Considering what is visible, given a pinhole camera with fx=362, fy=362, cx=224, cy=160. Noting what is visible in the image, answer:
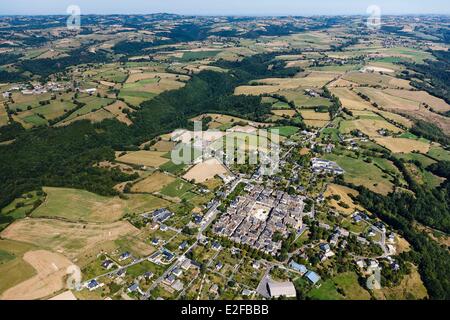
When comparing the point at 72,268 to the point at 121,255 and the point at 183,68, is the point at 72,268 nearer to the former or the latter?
the point at 121,255

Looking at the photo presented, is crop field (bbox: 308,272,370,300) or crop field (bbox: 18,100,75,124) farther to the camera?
crop field (bbox: 18,100,75,124)

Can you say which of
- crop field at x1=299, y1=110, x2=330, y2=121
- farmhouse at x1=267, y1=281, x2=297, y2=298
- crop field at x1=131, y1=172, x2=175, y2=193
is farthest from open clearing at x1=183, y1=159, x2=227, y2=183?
crop field at x1=299, y1=110, x2=330, y2=121

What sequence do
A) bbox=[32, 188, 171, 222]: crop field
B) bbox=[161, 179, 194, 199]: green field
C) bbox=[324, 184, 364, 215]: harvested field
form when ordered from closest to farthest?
bbox=[32, 188, 171, 222]: crop field
bbox=[324, 184, 364, 215]: harvested field
bbox=[161, 179, 194, 199]: green field

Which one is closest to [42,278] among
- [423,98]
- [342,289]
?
[342,289]

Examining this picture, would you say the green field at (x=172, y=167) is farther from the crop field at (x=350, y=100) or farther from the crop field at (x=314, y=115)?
the crop field at (x=350, y=100)

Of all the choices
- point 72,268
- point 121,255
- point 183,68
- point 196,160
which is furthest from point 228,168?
point 183,68

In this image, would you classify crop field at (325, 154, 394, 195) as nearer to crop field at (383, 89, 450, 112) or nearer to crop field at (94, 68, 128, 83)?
crop field at (383, 89, 450, 112)
